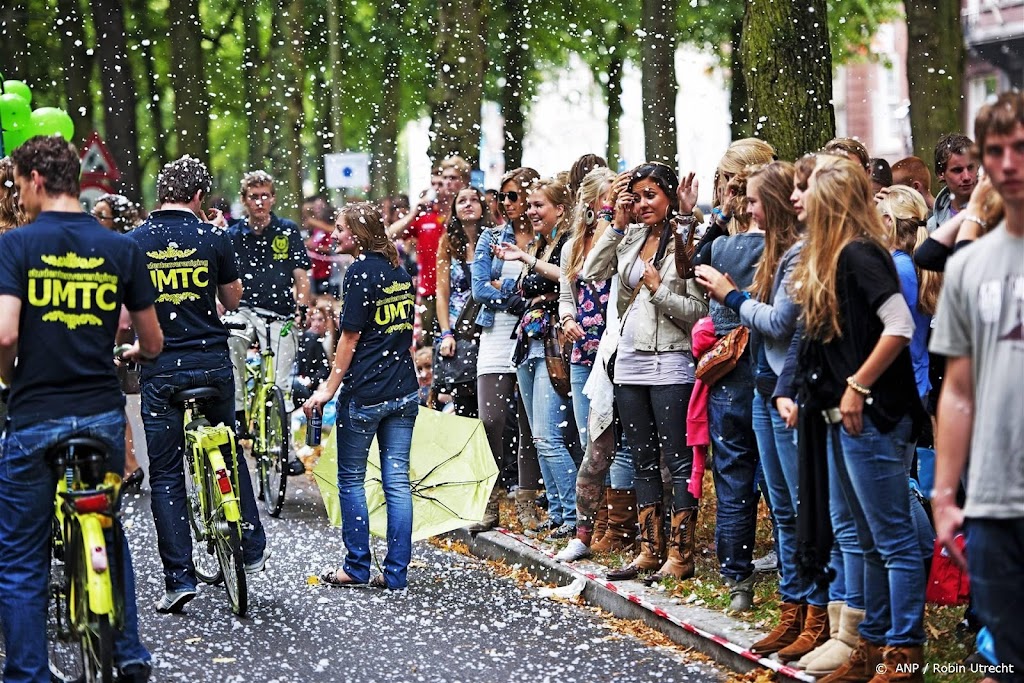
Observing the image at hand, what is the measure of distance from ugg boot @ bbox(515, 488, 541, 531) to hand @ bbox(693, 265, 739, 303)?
360 cm

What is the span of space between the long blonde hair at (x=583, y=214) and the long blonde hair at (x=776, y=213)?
240 cm

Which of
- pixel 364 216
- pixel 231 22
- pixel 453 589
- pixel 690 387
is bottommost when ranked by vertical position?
pixel 453 589

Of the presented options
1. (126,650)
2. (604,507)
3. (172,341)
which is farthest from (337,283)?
(126,650)

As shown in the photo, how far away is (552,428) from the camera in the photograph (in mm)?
10203

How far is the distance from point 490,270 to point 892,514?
186 inches

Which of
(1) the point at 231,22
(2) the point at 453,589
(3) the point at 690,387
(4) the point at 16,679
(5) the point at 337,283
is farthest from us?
(1) the point at 231,22

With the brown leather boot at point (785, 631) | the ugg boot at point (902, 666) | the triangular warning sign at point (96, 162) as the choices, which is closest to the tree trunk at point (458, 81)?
the triangular warning sign at point (96, 162)

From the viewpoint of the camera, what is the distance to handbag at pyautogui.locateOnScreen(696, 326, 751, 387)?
8023 mm

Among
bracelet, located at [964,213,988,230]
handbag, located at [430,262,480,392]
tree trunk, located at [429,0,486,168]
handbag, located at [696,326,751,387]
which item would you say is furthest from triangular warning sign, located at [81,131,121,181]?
bracelet, located at [964,213,988,230]

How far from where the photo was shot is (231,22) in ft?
107

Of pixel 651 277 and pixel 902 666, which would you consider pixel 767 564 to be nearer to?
pixel 651 277

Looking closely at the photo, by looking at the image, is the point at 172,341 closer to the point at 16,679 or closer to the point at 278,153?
the point at 16,679

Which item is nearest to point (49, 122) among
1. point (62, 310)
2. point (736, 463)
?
point (736, 463)

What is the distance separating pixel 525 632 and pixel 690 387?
63.4 inches
